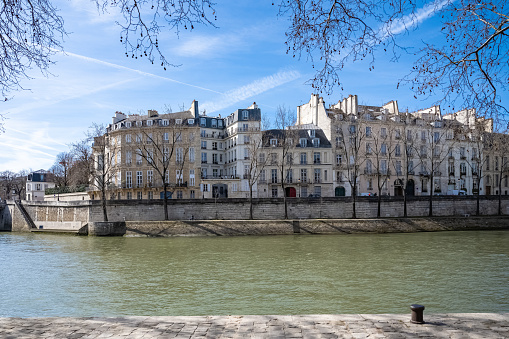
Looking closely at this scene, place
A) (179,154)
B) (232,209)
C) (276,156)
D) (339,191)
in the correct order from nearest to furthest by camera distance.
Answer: (232,209) → (276,156) → (339,191) → (179,154)

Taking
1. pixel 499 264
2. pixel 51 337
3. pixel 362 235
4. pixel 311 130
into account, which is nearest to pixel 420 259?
pixel 499 264

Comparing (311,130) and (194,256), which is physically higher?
(311,130)

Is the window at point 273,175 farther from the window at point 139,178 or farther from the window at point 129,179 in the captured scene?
the window at point 129,179

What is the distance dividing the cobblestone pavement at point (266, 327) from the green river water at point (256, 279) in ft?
12.7

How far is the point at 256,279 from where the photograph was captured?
15.0 meters

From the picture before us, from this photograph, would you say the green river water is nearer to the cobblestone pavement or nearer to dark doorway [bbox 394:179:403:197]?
the cobblestone pavement

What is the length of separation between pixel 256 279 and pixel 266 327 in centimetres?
881

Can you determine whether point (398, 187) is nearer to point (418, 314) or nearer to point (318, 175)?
point (318, 175)

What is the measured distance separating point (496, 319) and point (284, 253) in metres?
16.0

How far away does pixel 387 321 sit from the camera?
256 inches

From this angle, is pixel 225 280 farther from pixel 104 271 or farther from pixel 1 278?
pixel 1 278

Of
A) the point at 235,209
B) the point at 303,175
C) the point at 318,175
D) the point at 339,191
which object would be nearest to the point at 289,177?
the point at 303,175

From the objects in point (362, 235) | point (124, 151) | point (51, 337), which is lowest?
point (362, 235)

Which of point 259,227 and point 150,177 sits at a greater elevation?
point 150,177
